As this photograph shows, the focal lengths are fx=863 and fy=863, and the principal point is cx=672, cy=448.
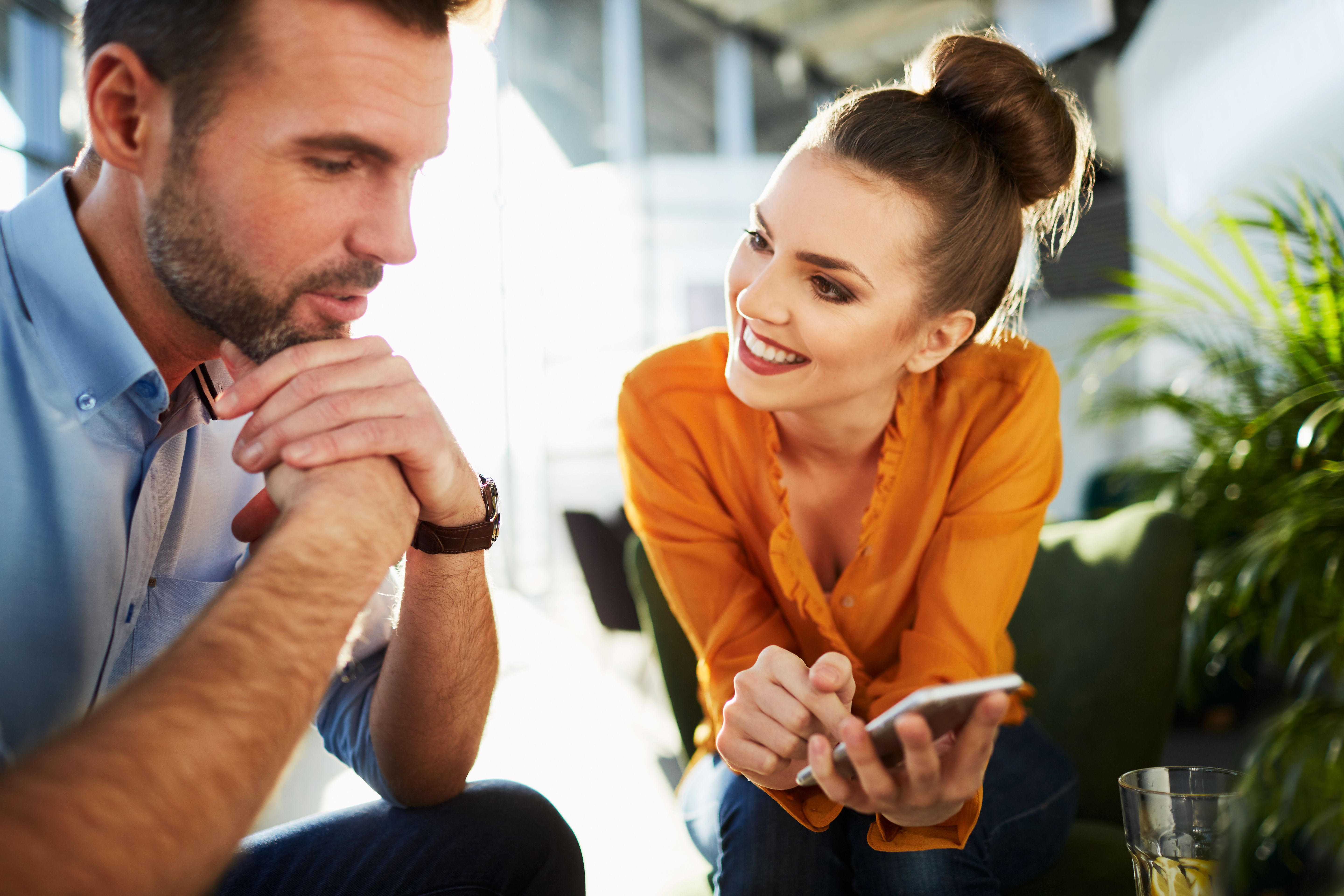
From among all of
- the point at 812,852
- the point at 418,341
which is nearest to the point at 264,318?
the point at 812,852

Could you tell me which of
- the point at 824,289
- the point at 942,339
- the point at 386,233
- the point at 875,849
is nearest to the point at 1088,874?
the point at 875,849

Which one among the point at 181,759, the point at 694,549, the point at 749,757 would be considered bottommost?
the point at 749,757

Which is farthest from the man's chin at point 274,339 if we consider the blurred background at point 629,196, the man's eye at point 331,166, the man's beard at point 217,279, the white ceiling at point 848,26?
the white ceiling at point 848,26

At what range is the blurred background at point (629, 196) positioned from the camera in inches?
142

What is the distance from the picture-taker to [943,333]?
1424mm

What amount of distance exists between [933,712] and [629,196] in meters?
7.00

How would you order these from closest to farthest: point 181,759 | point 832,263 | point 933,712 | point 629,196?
point 181,759 < point 933,712 < point 832,263 < point 629,196

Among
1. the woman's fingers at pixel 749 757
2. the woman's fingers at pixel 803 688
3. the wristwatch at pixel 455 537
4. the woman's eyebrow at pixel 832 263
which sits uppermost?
the woman's eyebrow at pixel 832 263

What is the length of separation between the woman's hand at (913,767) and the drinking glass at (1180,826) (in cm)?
17

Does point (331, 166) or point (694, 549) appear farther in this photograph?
point (694, 549)

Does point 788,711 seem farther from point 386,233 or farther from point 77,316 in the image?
point 77,316

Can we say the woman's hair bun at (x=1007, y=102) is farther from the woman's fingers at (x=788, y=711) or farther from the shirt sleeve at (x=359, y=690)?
the shirt sleeve at (x=359, y=690)

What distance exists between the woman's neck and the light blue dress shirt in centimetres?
91

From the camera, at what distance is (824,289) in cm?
131
